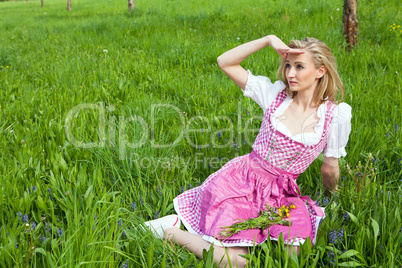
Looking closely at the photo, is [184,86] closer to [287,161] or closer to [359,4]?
[287,161]

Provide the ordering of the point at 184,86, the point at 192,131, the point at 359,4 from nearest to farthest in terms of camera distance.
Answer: the point at 192,131, the point at 184,86, the point at 359,4

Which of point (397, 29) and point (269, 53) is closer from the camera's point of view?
point (269, 53)

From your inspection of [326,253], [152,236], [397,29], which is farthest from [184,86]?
[397,29]

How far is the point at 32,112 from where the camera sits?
3.58m

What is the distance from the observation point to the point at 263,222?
6.79ft

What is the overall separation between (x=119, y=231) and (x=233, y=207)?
27.6 inches

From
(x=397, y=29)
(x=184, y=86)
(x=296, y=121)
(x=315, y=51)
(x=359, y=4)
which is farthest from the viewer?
(x=359, y=4)

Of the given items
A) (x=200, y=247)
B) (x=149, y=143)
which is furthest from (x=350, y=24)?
(x=200, y=247)

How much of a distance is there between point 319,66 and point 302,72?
13 cm

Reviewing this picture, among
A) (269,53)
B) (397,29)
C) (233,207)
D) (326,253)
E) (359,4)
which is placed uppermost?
(359,4)

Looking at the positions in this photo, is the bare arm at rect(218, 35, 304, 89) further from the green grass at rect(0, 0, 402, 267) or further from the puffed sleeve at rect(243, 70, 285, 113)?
the green grass at rect(0, 0, 402, 267)

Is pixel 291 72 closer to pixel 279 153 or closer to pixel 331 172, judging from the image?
pixel 279 153

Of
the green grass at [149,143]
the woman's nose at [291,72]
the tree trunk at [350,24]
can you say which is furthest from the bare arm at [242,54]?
the tree trunk at [350,24]

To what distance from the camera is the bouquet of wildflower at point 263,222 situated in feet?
6.65
